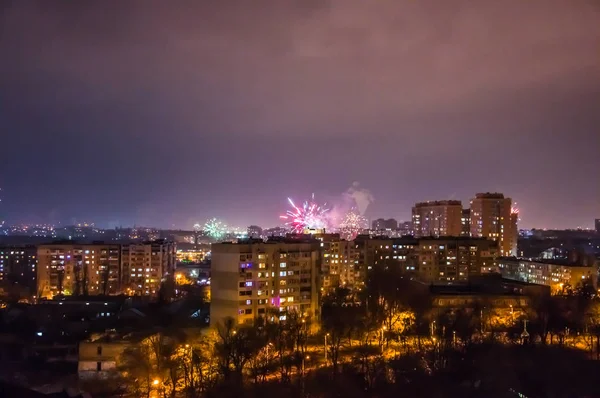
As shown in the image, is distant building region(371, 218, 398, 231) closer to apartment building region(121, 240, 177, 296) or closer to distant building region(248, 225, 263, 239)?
distant building region(248, 225, 263, 239)

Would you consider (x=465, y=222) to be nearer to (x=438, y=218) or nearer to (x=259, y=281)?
(x=438, y=218)

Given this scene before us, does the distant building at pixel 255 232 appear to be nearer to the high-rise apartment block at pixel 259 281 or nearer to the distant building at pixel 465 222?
the distant building at pixel 465 222

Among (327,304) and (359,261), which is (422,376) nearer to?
(327,304)

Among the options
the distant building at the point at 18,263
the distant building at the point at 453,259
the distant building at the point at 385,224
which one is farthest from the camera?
the distant building at the point at 385,224

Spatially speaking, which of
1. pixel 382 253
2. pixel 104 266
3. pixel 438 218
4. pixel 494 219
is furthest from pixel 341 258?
pixel 438 218

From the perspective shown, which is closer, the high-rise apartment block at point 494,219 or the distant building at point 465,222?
the high-rise apartment block at point 494,219

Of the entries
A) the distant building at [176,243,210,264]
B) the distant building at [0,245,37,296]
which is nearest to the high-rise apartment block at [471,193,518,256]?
the distant building at [176,243,210,264]

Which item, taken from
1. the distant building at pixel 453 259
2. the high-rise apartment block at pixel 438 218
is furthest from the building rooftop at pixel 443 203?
the distant building at pixel 453 259
